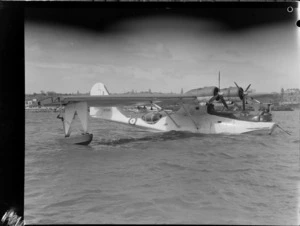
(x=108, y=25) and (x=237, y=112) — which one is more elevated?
(x=108, y=25)

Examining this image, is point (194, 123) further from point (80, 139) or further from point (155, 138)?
point (80, 139)

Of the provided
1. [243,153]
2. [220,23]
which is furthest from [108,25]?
[243,153]

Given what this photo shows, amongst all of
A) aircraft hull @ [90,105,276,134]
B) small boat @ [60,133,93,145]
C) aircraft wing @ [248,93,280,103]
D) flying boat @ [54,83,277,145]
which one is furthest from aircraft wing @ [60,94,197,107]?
aircraft wing @ [248,93,280,103]

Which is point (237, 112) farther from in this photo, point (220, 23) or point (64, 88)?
point (64, 88)

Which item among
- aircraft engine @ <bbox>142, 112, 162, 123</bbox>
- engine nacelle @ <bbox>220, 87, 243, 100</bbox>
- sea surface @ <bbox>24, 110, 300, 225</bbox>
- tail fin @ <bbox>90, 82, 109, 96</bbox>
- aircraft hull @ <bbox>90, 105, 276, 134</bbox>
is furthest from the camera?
aircraft engine @ <bbox>142, 112, 162, 123</bbox>

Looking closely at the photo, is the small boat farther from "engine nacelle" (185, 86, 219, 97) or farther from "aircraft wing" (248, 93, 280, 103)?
"aircraft wing" (248, 93, 280, 103)

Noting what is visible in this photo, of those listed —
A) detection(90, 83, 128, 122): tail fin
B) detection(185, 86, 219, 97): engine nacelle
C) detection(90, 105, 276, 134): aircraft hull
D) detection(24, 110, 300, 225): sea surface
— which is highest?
detection(185, 86, 219, 97): engine nacelle

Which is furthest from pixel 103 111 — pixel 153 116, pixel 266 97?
pixel 266 97

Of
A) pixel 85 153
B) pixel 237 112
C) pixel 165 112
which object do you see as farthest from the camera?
pixel 165 112
